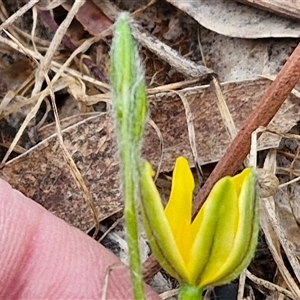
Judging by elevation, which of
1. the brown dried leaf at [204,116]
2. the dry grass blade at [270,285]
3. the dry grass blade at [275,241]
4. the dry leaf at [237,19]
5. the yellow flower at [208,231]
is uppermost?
the dry leaf at [237,19]

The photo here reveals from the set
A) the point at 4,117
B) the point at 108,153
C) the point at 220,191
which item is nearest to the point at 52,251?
the point at 108,153

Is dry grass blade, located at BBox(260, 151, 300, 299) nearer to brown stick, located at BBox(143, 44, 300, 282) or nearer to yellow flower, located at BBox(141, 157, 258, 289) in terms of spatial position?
brown stick, located at BBox(143, 44, 300, 282)

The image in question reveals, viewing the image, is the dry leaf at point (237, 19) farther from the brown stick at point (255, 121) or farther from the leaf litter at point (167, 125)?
the brown stick at point (255, 121)

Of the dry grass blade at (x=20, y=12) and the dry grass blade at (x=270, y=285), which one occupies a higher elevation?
the dry grass blade at (x=20, y=12)

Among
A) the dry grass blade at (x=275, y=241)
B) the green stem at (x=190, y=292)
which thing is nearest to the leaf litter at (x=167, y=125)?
the dry grass blade at (x=275, y=241)

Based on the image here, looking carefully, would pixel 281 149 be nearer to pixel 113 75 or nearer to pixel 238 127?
pixel 238 127

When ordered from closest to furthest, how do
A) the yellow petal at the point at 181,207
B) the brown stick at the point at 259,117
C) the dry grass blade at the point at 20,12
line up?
the yellow petal at the point at 181,207, the brown stick at the point at 259,117, the dry grass blade at the point at 20,12
